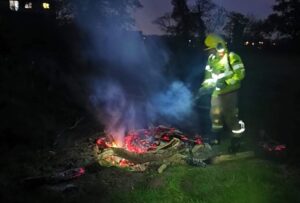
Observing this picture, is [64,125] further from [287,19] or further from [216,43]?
[287,19]

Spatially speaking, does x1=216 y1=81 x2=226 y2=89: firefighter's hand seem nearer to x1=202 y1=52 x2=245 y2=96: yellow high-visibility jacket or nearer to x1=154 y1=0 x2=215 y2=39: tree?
x1=202 y1=52 x2=245 y2=96: yellow high-visibility jacket

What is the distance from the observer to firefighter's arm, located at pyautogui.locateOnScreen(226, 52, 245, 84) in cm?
834

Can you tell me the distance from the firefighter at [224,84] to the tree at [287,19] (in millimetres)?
28075

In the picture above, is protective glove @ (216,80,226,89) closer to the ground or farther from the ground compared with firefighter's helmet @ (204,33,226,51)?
closer to the ground

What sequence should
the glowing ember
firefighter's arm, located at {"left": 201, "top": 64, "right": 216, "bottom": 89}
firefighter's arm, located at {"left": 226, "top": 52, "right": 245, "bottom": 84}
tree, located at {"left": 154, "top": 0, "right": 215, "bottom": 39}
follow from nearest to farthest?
firefighter's arm, located at {"left": 226, "top": 52, "right": 245, "bottom": 84}
the glowing ember
firefighter's arm, located at {"left": 201, "top": 64, "right": 216, "bottom": 89}
tree, located at {"left": 154, "top": 0, "right": 215, "bottom": 39}

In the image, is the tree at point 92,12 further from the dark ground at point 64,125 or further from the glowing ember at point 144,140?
the glowing ember at point 144,140

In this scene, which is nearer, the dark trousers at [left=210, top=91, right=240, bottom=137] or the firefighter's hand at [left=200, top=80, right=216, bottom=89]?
the dark trousers at [left=210, top=91, right=240, bottom=137]

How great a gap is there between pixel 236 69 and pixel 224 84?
0.45 metres

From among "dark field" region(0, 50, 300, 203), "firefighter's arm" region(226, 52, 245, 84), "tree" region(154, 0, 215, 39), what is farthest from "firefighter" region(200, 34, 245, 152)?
"tree" region(154, 0, 215, 39)

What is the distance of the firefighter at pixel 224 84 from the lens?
331 inches

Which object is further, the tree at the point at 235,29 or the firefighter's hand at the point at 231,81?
the tree at the point at 235,29

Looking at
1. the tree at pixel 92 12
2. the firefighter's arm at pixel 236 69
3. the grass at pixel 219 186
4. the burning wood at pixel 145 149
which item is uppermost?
the tree at pixel 92 12

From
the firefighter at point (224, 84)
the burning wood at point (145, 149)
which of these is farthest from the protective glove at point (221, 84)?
the burning wood at point (145, 149)

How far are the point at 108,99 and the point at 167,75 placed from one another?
768 centimetres
